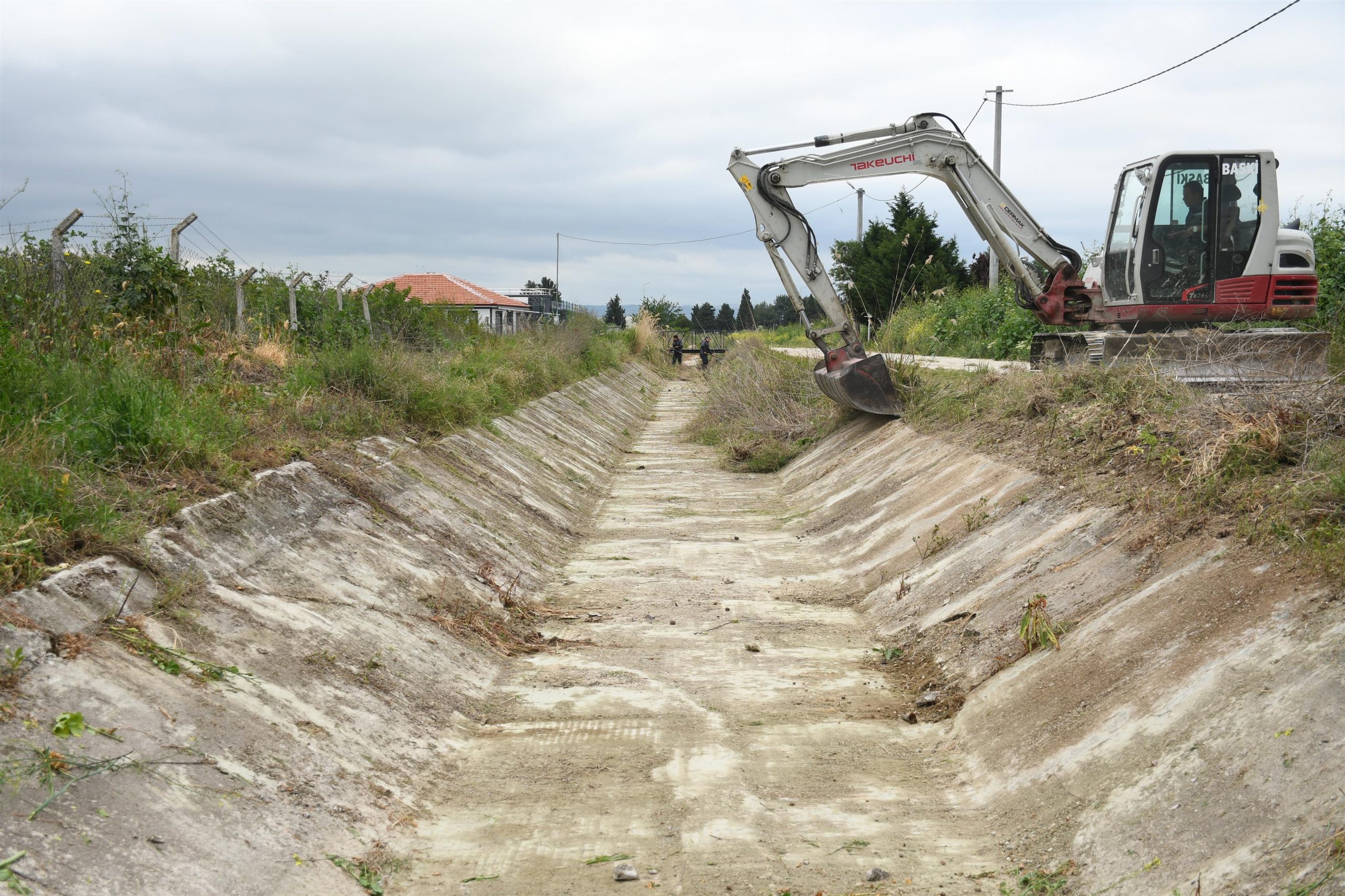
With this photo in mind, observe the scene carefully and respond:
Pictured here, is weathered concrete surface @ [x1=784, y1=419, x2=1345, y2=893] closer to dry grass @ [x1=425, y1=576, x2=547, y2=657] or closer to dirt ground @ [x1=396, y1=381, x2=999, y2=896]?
dirt ground @ [x1=396, y1=381, x2=999, y2=896]

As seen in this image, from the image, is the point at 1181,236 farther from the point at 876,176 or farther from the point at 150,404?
the point at 150,404

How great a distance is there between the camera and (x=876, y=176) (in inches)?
605

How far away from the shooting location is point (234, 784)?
4.39 meters

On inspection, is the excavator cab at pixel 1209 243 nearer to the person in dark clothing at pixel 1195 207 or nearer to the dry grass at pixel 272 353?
the person in dark clothing at pixel 1195 207

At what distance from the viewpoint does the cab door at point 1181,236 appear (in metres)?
13.4

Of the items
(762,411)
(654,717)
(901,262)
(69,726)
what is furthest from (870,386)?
(901,262)

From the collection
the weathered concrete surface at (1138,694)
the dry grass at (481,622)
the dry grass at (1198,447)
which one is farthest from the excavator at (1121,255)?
the dry grass at (481,622)

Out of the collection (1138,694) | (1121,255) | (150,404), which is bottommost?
(1138,694)

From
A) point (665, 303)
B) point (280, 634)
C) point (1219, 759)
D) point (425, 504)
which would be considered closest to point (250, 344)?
point (425, 504)

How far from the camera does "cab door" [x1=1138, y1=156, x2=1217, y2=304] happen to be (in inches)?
526

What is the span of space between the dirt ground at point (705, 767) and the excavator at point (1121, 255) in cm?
531

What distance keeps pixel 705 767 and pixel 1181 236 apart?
10897 mm

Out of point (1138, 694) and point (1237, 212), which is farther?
point (1237, 212)

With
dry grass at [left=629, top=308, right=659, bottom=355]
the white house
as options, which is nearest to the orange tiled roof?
the white house
